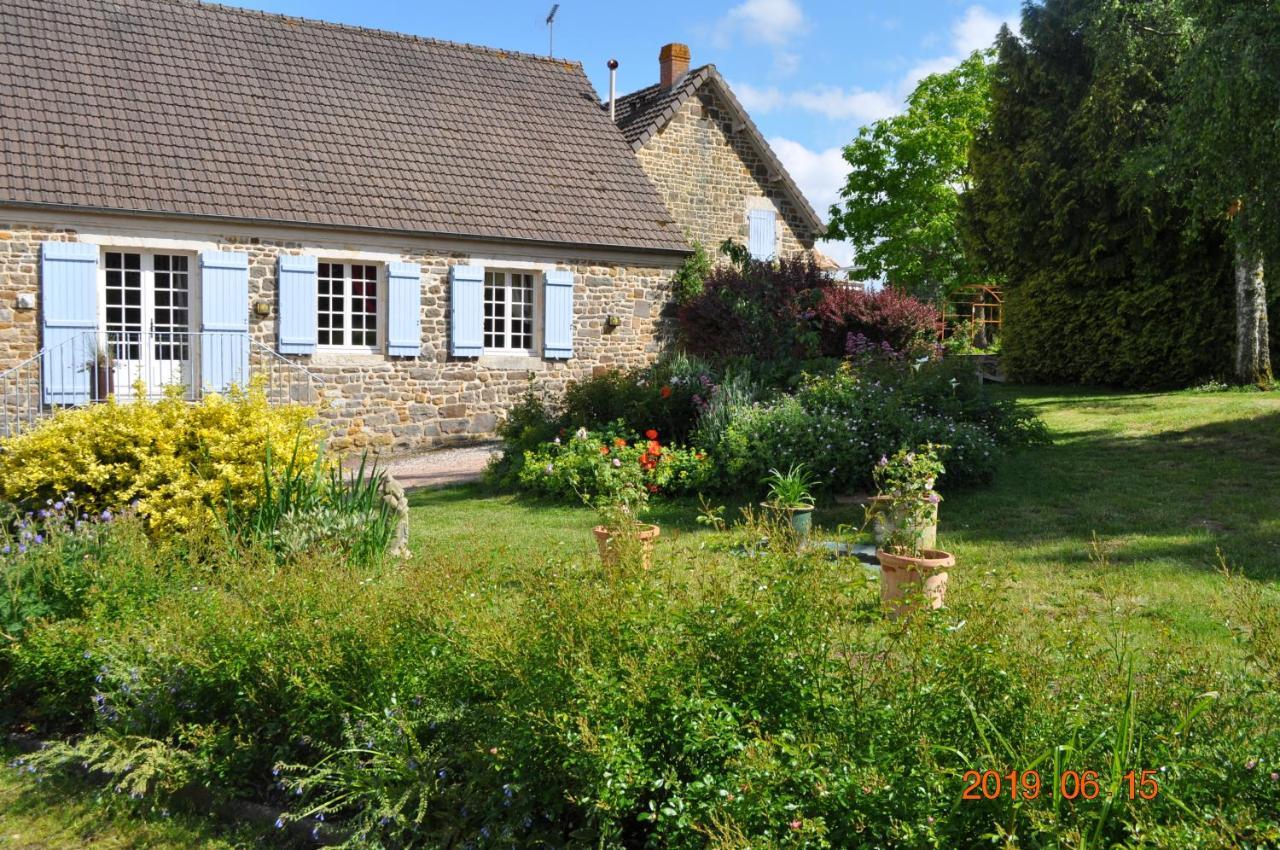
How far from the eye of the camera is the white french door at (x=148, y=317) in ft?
42.7

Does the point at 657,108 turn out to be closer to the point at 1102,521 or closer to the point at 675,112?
the point at 675,112

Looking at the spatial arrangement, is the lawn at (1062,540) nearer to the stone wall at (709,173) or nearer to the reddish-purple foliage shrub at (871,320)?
the reddish-purple foliage shrub at (871,320)

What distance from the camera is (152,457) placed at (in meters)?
7.09

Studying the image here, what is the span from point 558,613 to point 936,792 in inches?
53.7

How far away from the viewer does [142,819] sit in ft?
12.8

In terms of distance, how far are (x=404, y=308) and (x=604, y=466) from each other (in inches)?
225

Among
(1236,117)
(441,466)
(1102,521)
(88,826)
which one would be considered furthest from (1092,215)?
Result: (88,826)

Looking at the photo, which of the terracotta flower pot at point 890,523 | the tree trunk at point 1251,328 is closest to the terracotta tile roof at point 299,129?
the tree trunk at point 1251,328

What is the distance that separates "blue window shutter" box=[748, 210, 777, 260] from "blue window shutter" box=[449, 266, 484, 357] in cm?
672

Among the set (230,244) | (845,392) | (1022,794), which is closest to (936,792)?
(1022,794)

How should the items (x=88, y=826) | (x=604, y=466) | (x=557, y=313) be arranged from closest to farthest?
(x=88, y=826) → (x=604, y=466) → (x=557, y=313)

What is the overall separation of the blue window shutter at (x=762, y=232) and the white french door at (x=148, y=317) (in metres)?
10.4

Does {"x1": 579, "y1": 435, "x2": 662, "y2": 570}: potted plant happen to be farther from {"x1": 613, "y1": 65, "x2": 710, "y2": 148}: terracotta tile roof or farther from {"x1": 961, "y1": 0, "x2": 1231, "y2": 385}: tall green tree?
{"x1": 613, "y1": 65, "x2": 710, "y2": 148}: terracotta tile roof

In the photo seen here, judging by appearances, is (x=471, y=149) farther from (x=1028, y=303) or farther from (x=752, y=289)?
(x=1028, y=303)
